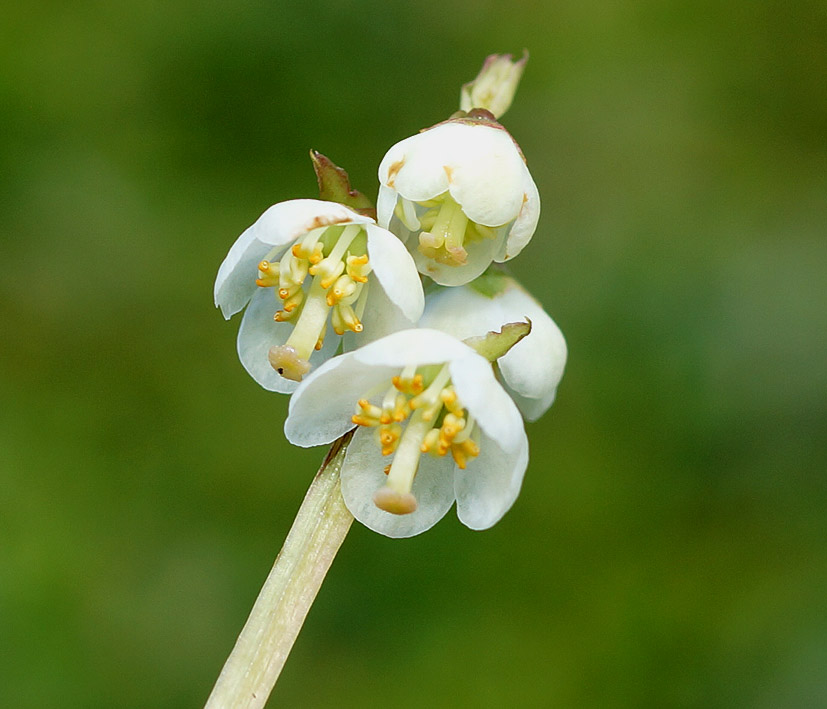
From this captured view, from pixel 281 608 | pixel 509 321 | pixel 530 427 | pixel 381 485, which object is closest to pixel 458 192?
pixel 509 321

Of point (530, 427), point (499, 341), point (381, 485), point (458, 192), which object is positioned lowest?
point (381, 485)

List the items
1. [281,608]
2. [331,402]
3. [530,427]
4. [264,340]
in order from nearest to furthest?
[281,608] < [331,402] < [264,340] < [530,427]

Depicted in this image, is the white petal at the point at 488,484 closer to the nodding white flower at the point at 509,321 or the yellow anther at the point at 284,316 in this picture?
the nodding white flower at the point at 509,321

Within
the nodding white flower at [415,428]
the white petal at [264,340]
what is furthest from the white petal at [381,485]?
the white petal at [264,340]

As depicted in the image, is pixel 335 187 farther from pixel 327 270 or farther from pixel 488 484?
pixel 488 484

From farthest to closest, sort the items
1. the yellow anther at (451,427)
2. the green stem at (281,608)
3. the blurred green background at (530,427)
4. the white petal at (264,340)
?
the blurred green background at (530,427) < the white petal at (264,340) < the yellow anther at (451,427) < the green stem at (281,608)

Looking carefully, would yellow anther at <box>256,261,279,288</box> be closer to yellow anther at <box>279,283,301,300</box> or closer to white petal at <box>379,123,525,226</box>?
yellow anther at <box>279,283,301,300</box>
